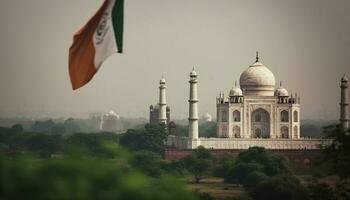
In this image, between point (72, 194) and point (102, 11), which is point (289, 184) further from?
point (72, 194)

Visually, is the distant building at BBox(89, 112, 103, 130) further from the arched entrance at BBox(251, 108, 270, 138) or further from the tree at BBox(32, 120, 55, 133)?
the arched entrance at BBox(251, 108, 270, 138)

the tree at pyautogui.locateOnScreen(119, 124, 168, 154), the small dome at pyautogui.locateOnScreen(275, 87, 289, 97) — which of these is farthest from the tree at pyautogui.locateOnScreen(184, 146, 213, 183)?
the tree at pyautogui.locateOnScreen(119, 124, 168, 154)

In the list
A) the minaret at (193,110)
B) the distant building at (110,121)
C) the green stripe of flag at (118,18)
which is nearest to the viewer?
the green stripe of flag at (118,18)

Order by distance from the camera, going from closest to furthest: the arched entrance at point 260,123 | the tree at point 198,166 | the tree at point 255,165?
the tree at point 255,165
the tree at point 198,166
the arched entrance at point 260,123

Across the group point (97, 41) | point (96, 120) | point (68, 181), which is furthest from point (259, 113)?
point (96, 120)

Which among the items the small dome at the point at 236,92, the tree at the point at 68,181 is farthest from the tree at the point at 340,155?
the small dome at the point at 236,92

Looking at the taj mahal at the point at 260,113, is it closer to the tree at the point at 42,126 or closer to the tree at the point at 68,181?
the tree at the point at 68,181
